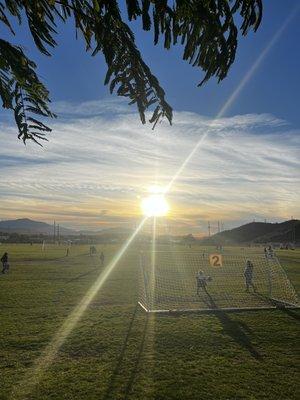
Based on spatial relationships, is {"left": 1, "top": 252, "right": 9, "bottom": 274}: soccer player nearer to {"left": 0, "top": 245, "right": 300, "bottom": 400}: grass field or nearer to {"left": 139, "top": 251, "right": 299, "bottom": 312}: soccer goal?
{"left": 139, "top": 251, "right": 299, "bottom": 312}: soccer goal

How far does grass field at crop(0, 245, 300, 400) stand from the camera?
29.7 feet

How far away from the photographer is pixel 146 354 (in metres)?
11.5

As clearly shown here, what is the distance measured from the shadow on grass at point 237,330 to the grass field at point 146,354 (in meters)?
0.03

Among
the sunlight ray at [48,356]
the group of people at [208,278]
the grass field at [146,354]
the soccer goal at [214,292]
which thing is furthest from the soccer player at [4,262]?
the group of people at [208,278]

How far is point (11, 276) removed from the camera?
3055 centimetres

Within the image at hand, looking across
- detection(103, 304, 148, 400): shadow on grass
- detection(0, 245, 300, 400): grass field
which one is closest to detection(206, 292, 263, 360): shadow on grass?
detection(0, 245, 300, 400): grass field

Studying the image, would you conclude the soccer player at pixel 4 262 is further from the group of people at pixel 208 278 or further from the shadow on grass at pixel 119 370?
the shadow on grass at pixel 119 370

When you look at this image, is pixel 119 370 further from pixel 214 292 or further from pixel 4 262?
pixel 4 262

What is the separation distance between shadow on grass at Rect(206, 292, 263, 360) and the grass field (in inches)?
1.2

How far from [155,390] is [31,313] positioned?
954 cm

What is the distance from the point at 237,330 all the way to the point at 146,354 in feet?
13.7

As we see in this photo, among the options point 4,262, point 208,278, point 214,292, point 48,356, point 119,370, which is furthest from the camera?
point 4,262

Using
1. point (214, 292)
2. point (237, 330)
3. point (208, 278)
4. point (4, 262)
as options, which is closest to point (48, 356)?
point (237, 330)

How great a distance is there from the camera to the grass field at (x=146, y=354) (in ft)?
29.7
